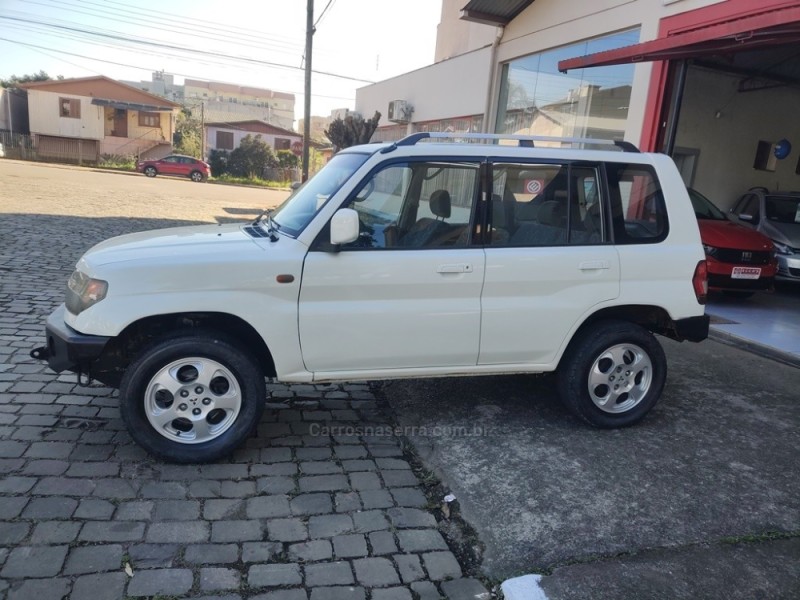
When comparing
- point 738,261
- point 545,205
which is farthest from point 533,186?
point 738,261

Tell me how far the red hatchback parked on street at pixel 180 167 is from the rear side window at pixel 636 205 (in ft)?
124

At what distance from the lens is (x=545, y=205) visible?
4156mm

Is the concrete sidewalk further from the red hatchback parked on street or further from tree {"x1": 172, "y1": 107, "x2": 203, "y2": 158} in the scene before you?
tree {"x1": 172, "y1": 107, "x2": 203, "y2": 158}

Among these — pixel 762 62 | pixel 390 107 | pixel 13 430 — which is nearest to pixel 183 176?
pixel 390 107

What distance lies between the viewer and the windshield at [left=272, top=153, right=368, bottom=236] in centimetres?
381

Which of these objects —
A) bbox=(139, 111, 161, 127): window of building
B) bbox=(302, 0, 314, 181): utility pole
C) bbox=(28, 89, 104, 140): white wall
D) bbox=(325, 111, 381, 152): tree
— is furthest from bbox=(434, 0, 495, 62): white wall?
bbox=(28, 89, 104, 140): white wall

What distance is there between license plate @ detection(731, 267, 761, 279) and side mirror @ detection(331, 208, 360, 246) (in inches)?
283

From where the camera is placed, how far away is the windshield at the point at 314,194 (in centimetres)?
381

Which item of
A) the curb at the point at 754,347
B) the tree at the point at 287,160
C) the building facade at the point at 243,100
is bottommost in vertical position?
the curb at the point at 754,347

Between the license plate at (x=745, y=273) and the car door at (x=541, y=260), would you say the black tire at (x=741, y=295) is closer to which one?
the license plate at (x=745, y=273)

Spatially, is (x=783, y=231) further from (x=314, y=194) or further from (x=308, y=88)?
(x=308, y=88)

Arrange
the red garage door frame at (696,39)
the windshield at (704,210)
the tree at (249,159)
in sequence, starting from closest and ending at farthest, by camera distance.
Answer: the red garage door frame at (696,39)
the windshield at (704,210)
the tree at (249,159)

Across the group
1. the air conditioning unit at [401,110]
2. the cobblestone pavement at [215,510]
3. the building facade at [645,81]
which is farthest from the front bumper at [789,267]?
the air conditioning unit at [401,110]

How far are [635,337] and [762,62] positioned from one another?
1121 cm
